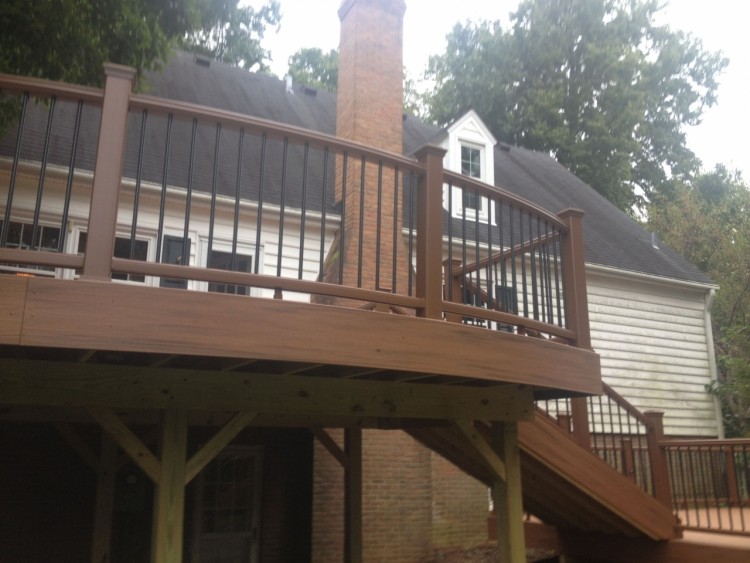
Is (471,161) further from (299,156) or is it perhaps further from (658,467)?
(658,467)

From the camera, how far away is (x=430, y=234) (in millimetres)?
4508

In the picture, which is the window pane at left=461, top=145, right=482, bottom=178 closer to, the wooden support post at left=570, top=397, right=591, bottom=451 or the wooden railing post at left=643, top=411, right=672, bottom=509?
the wooden railing post at left=643, top=411, right=672, bottom=509

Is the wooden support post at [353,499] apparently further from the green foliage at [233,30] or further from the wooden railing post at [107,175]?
the green foliage at [233,30]

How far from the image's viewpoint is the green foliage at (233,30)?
9.67 metres

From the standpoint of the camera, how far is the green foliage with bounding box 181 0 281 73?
967 cm

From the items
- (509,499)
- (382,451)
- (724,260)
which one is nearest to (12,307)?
(509,499)

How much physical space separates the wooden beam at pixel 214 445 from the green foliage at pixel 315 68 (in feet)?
79.3

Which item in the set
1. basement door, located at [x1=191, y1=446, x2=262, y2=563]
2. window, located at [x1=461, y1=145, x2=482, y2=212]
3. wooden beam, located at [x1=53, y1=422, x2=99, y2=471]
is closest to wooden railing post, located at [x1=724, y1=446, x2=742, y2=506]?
basement door, located at [x1=191, y1=446, x2=262, y2=563]


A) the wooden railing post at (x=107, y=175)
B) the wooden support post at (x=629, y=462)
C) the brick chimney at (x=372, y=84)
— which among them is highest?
the brick chimney at (x=372, y=84)

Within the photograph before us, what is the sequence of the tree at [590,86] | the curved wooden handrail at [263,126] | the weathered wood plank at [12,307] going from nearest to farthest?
the weathered wood plank at [12,307] → the curved wooden handrail at [263,126] → the tree at [590,86]

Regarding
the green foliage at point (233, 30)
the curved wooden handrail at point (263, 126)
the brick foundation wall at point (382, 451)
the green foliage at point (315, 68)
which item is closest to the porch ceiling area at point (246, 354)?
the curved wooden handrail at point (263, 126)

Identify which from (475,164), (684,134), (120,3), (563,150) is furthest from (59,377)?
(684,134)

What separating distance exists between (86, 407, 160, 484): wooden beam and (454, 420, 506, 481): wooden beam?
212cm

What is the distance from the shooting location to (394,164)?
4.57 m
